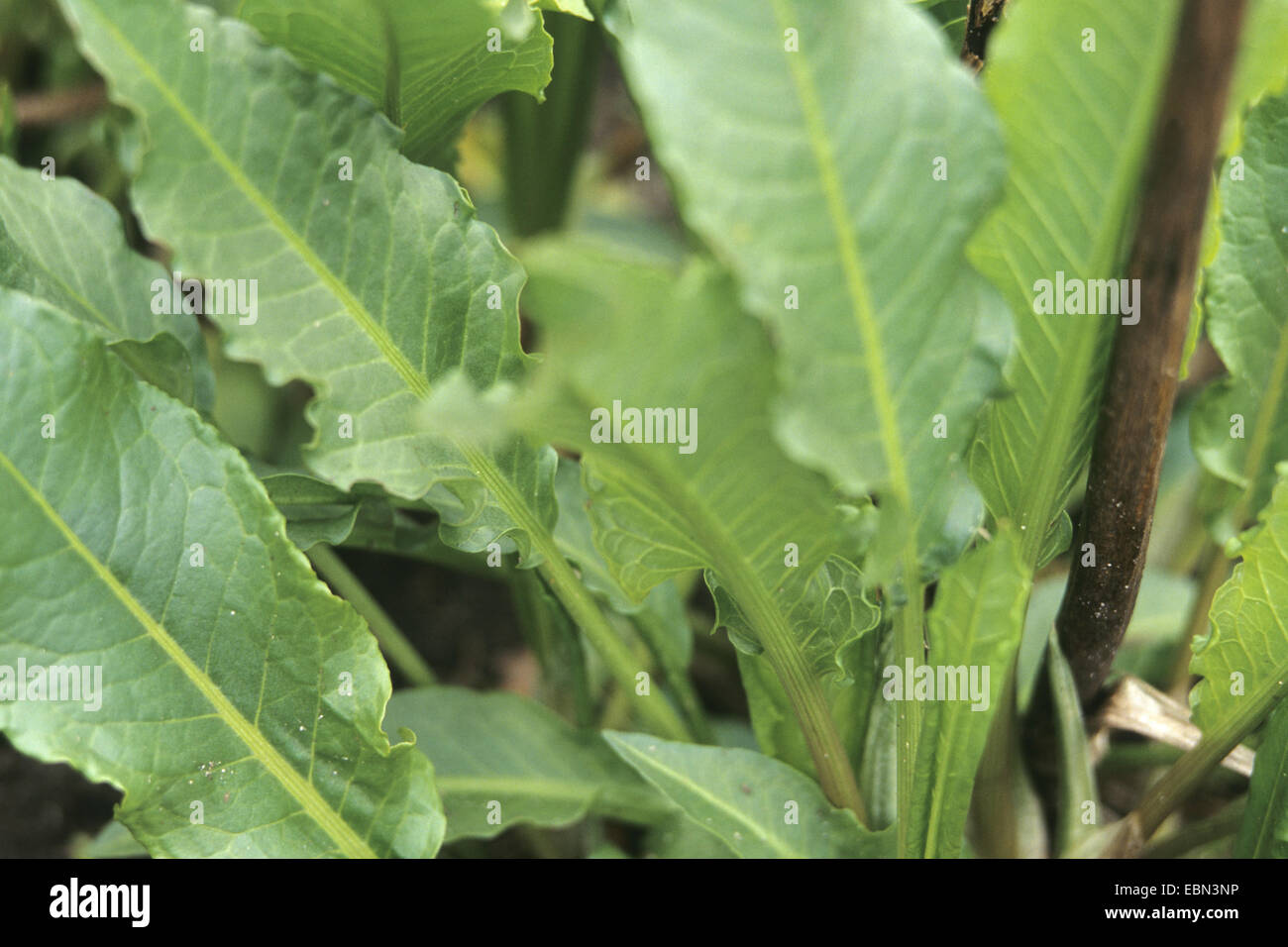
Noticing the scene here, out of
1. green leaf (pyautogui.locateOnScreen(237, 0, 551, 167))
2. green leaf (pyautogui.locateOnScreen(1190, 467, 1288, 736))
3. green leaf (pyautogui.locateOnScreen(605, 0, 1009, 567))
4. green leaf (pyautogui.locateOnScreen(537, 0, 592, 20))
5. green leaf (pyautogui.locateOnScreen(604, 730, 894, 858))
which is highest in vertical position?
green leaf (pyautogui.locateOnScreen(537, 0, 592, 20))

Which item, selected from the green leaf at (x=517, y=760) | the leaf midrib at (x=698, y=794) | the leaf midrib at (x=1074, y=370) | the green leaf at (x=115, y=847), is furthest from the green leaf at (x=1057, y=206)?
the green leaf at (x=115, y=847)

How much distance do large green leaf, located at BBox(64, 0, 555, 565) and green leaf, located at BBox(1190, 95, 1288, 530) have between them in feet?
1.48

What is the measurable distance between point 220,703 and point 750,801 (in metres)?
0.32

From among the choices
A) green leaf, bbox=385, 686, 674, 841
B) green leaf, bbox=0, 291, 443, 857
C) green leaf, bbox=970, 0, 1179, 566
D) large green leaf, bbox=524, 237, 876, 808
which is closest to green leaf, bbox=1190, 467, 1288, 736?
green leaf, bbox=970, 0, 1179, 566

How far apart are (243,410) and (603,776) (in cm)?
66

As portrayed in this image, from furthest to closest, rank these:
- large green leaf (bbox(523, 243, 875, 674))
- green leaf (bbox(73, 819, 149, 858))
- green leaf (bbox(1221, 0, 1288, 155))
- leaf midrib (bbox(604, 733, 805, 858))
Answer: green leaf (bbox(73, 819, 149, 858)) < green leaf (bbox(1221, 0, 1288, 155)) < leaf midrib (bbox(604, 733, 805, 858)) < large green leaf (bbox(523, 243, 875, 674))

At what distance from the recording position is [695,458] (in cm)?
50

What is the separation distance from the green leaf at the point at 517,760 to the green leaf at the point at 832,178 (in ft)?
1.44

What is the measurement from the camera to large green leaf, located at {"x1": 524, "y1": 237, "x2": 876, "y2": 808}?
1.36ft

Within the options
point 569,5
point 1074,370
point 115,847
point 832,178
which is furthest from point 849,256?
point 115,847

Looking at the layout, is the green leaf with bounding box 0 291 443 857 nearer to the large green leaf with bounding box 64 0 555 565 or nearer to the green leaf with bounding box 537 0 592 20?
the large green leaf with bounding box 64 0 555 565

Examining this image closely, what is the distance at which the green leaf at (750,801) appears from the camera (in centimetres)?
63

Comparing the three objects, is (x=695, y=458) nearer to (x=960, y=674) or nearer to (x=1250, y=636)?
(x=960, y=674)

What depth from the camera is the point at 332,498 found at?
72cm
